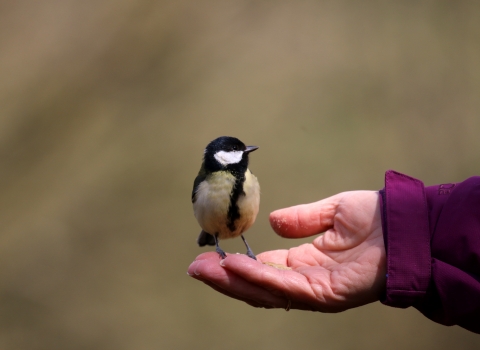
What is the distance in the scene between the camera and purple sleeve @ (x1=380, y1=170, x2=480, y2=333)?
1146mm

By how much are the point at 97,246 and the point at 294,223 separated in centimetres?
168

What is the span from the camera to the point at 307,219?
1646 mm

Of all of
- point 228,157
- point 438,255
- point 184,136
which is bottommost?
point 438,255

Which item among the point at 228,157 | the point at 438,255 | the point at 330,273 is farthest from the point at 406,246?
the point at 228,157

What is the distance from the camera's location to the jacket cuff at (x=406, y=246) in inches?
46.5

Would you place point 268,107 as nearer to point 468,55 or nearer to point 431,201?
point 468,55

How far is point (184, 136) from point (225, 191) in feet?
4.77

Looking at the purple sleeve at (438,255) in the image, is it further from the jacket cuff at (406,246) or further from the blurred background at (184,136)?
the blurred background at (184,136)

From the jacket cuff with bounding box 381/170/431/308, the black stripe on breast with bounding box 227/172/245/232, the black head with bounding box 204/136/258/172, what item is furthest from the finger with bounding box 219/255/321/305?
the black head with bounding box 204/136/258/172

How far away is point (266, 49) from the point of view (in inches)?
121

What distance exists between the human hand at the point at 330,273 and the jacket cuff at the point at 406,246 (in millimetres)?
91

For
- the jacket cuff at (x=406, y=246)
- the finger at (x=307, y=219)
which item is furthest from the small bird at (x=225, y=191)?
the jacket cuff at (x=406, y=246)

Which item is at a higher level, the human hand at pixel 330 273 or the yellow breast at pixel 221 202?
the yellow breast at pixel 221 202

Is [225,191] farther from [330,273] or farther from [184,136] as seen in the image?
[184,136]
